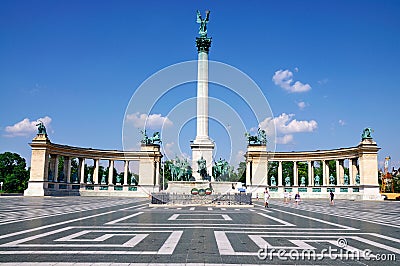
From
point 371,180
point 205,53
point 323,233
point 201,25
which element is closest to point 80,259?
point 323,233

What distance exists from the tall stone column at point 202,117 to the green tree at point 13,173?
65.9m

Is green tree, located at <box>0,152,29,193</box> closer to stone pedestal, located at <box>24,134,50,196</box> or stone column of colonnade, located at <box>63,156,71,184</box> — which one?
stone column of colonnade, located at <box>63,156,71,184</box>

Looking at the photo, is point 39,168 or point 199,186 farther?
point 39,168

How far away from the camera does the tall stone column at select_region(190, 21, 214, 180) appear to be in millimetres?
57594

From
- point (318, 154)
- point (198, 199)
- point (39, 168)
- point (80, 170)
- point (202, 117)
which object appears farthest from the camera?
point (80, 170)

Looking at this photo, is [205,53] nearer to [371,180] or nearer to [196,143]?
[196,143]

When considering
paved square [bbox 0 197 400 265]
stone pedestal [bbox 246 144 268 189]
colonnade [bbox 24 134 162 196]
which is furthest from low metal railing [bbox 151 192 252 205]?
stone pedestal [bbox 246 144 268 189]

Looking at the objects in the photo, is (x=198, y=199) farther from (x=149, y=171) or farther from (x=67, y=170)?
(x=67, y=170)

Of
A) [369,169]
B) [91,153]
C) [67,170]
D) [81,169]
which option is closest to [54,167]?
[67,170]

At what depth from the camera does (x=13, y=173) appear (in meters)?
104

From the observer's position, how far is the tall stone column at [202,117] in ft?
189

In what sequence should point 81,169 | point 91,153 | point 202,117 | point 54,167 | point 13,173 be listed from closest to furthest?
point 202,117, point 54,167, point 81,169, point 91,153, point 13,173

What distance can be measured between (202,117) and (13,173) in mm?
72049

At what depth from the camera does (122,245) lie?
12023 millimetres
